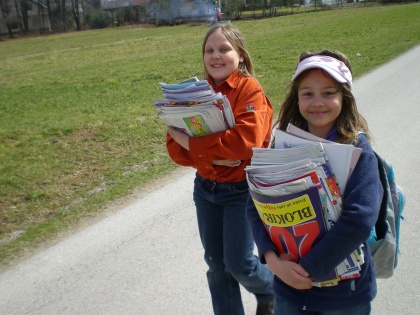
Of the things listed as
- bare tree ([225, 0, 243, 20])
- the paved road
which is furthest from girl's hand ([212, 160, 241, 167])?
bare tree ([225, 0, 243, 20])

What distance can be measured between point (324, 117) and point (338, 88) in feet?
0.47

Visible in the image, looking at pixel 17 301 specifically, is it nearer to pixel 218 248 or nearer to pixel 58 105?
pixel 218 248

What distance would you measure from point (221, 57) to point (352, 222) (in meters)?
1.34

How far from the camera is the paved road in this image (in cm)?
324

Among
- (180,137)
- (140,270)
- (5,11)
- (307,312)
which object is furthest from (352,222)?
(5,11)

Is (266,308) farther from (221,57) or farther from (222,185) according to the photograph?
(221,57)

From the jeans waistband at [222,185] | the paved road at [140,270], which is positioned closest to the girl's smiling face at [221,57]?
the jeans waistband at [222,185]

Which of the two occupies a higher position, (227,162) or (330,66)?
(330,66)

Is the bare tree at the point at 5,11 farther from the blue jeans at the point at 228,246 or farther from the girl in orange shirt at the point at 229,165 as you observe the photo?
the blue jeans at the point at 228,246

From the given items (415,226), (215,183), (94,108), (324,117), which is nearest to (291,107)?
(324,117)

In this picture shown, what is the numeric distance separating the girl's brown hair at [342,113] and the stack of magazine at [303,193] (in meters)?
0.18

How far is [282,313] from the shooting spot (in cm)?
210

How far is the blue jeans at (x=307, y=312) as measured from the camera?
6.46 ft

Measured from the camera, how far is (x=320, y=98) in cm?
205
